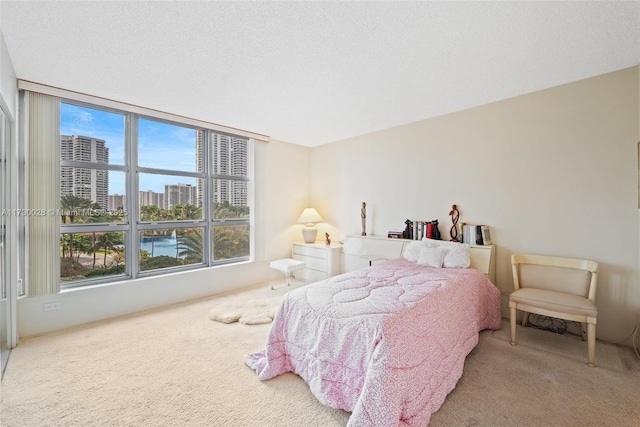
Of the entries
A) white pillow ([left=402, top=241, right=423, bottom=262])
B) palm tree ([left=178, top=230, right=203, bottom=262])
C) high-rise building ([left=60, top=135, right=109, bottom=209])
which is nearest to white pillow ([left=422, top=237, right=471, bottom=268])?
white pillow ([left=402, top=241, right=423, bottom=262])

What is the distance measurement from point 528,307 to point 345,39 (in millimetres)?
2720

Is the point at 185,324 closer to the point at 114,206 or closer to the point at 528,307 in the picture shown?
the point at 114,206

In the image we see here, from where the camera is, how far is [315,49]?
7.04ft

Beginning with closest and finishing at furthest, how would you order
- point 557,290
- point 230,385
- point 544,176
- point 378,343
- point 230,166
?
point 378,343
point 230,385
point 557,290
point 544,176
point 230,166

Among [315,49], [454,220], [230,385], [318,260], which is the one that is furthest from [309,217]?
[230,385]

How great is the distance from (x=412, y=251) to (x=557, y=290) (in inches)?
56.2

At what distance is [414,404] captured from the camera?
153 cm

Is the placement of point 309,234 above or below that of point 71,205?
below

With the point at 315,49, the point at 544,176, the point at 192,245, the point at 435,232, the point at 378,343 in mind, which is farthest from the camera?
the point at 192,245

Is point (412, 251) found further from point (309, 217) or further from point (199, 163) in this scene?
point (199, 163)

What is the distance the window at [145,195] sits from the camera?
3107mm

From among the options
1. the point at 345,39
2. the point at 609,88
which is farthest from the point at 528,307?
the point at 345,39

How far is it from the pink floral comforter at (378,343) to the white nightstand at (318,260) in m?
1.91

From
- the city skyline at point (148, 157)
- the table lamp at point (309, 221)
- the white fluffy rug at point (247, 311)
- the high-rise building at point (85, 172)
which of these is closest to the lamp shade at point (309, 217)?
the table lamp at point (309, 221)
